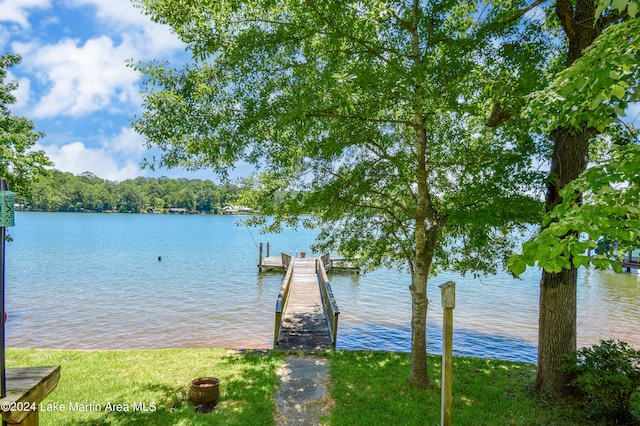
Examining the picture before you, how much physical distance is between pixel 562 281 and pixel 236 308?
1355cm

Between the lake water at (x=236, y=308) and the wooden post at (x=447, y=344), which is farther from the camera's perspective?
the lake water at (x=236, y=308)

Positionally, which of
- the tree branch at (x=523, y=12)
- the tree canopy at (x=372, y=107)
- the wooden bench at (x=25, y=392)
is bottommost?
the wooden bench at (x=25, y=392)

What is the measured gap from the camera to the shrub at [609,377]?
5.20 metres

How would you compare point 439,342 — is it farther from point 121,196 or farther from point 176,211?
point 176,211

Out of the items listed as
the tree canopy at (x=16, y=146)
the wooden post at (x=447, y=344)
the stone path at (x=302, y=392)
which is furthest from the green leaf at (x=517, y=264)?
the tree canopy at (x=16, y=146)

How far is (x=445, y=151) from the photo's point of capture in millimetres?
7395

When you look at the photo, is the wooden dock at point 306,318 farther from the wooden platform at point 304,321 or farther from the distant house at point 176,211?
the distant house at point 176,211

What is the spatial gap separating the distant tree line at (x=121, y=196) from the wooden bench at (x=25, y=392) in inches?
4553

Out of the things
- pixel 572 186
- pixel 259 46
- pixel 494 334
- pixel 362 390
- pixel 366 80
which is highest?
pixel 259 46

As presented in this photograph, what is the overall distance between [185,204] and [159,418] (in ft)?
503

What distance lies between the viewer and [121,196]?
458 feet

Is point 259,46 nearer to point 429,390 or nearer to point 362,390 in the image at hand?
point 362,390

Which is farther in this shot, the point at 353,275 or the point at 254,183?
the point at 353,275

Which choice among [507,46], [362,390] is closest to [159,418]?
[362,390]
